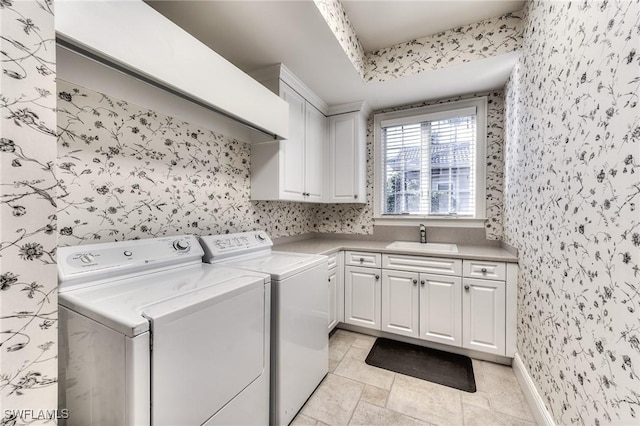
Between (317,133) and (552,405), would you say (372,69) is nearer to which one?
(317,133)

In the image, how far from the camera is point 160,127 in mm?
1564

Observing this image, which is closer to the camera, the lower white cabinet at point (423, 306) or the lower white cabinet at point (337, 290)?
the lower white cabinet at point (423, 306)

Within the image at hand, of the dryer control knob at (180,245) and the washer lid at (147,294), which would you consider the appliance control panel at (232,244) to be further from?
the washer lid at (147,294)

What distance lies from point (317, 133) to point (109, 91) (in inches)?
69.7

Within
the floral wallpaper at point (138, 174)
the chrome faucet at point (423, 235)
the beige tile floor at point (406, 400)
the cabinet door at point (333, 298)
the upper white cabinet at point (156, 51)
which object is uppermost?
the upper white cabinet at point (156, 51)

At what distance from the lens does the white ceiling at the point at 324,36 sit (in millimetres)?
1473

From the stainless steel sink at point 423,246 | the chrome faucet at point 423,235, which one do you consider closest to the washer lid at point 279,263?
the stainless steel sink at point 423,246

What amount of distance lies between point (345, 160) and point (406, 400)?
7.01 feet

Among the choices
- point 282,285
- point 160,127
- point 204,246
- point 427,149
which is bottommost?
point 282,285

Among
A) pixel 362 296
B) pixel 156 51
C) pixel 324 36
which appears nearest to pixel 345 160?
pixel 324 36

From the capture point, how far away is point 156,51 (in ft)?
3.58

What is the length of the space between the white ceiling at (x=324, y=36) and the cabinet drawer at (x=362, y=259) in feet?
5.11

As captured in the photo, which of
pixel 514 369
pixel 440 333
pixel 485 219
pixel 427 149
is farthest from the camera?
pixel 427 149

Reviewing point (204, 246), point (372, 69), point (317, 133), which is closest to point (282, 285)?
point (204, 246)
